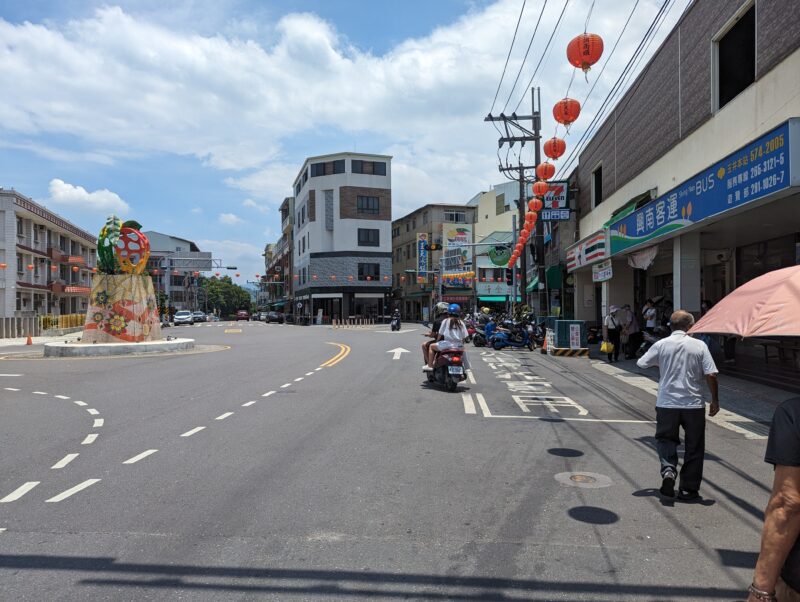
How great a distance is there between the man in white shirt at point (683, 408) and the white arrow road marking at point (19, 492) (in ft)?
19.4

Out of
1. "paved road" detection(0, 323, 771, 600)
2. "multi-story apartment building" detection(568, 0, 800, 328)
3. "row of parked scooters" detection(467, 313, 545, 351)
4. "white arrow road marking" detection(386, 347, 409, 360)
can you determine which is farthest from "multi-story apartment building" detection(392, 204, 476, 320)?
"paved road" detection(0, 323, 771, 600)

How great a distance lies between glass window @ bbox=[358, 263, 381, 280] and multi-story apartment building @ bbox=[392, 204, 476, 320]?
3396 mm

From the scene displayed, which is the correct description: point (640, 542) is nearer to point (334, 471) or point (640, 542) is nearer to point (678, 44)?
point (334, 471)

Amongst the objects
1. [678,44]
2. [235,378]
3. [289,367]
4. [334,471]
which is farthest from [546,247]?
[334,471]

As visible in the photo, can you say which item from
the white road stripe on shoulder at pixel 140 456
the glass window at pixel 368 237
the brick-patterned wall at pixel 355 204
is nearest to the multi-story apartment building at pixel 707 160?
the white road stripe on shoulder at pixel 140 456

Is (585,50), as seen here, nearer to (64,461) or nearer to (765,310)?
(765,310)

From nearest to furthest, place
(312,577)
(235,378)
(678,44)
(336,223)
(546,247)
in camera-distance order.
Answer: (312,577) < (235,378) < (678,44) < (546,247) < (336,223)

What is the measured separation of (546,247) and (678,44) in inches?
915

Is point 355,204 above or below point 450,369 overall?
above

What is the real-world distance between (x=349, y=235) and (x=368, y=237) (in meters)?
2.33

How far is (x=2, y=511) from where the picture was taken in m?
4.81

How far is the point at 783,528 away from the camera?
2572 mm

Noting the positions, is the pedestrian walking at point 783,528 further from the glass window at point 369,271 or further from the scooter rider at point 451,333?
the glass window at point 369,271

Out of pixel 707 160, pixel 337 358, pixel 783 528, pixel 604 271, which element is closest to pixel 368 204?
pixel 604 271
